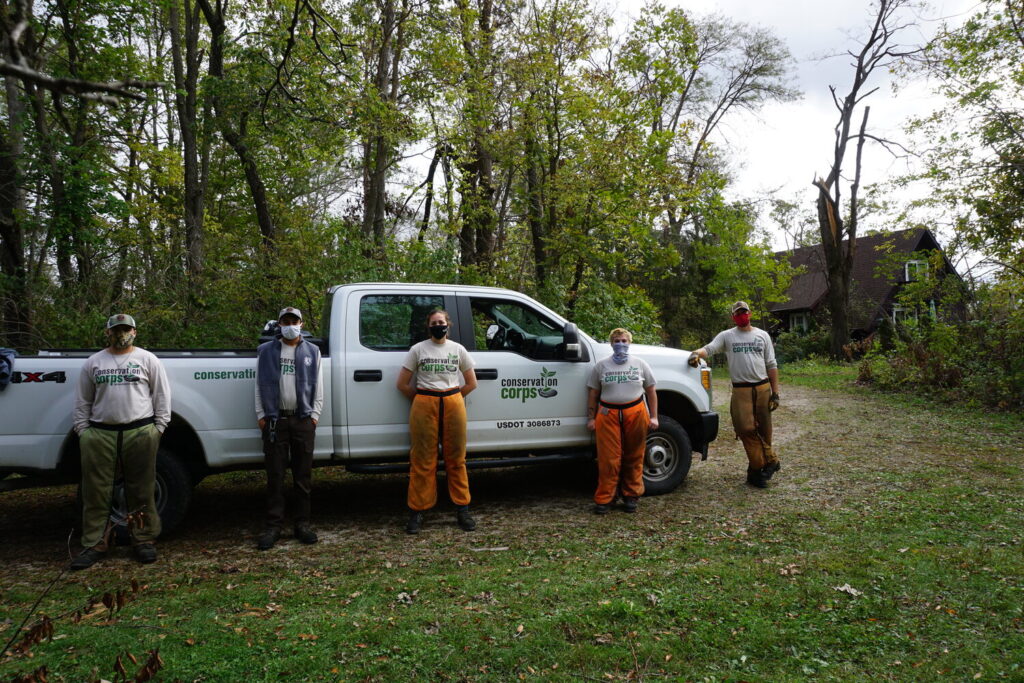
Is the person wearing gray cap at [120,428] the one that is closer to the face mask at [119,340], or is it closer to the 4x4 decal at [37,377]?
the face mask at [119,340]

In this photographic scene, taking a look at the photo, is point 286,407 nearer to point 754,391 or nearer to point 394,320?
point 394,320

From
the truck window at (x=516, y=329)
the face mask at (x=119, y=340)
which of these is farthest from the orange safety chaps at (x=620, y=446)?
the face mask at (x=119, y=340)

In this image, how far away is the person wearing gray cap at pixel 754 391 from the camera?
7.16 m

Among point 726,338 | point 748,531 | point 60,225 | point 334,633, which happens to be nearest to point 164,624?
point 334,633

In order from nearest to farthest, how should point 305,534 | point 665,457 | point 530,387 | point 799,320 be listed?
point 305,534 → point 530,387 → point 665,457 → point 799,320

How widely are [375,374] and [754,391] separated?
3838 mm

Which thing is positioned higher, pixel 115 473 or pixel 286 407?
pixel 286 407

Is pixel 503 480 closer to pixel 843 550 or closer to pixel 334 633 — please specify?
pixel 843 550

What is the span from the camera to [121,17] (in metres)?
12.5

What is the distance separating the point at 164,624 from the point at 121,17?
40.7 feet

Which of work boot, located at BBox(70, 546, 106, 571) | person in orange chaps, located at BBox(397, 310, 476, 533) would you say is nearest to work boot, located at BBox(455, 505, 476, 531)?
person in orange chaps, located at BBox(397, 310, 476, 533)

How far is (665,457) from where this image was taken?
6863 millimetres

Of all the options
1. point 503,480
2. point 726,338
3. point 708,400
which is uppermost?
point 726,338

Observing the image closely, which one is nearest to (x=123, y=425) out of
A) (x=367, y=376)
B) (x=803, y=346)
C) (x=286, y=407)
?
(x=286, y=407)
